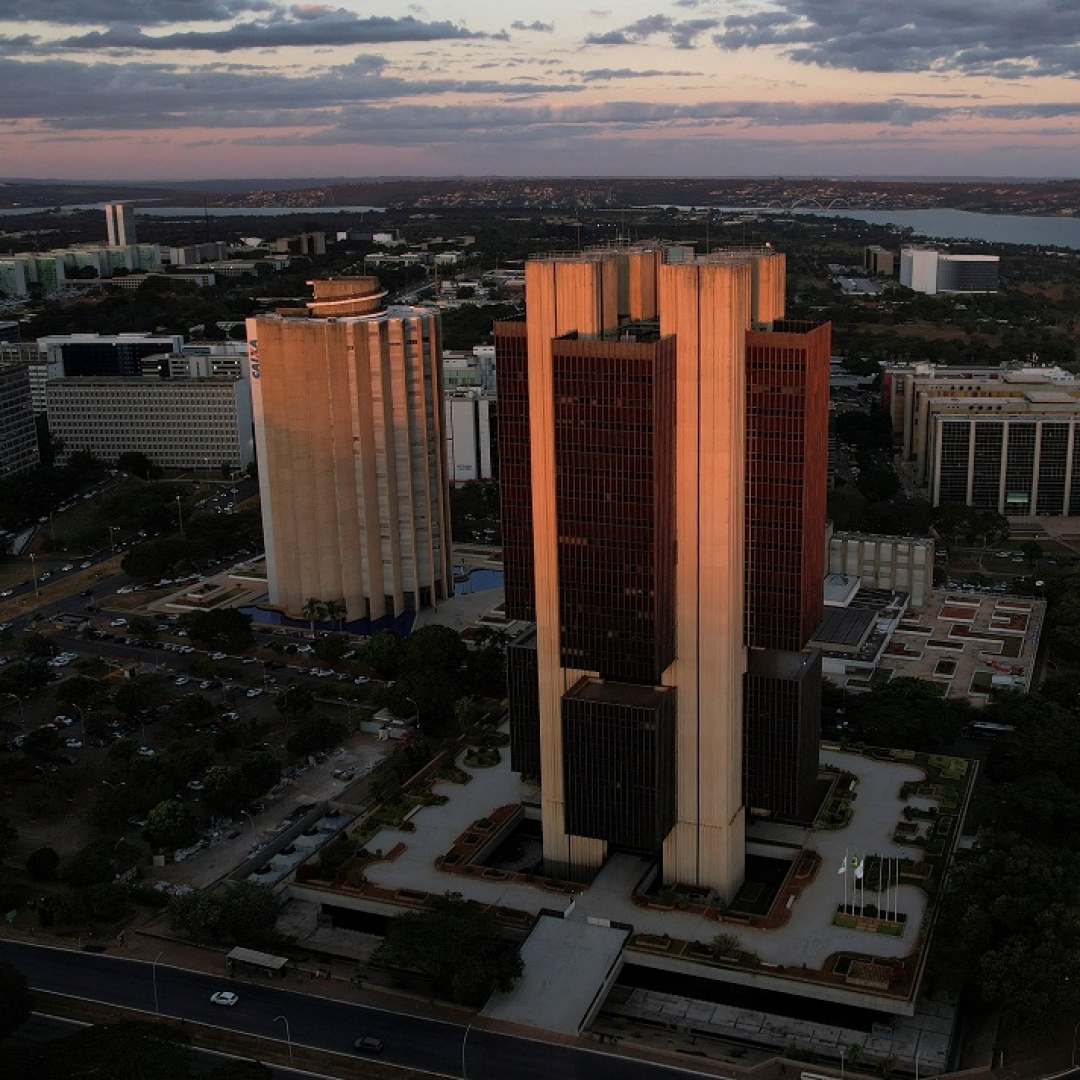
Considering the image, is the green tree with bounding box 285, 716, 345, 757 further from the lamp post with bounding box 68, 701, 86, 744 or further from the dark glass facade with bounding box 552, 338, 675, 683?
the dark glass facade with bounding box 552, 338, 675, 683

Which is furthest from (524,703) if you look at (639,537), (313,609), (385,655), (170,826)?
(313,609)

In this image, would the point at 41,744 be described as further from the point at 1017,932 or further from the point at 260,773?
the point at 1017,932

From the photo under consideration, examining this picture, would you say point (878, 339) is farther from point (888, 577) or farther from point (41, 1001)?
point (41, 1001)

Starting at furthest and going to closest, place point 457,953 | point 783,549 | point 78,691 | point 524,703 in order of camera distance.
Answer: point 78,691, point 524,703, point 783,549, point 457,953

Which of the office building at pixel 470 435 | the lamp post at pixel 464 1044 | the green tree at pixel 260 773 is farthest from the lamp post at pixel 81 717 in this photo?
the office building at pixel 470 435

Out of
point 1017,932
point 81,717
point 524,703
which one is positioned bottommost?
point 81,717

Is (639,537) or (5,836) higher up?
(639,537)

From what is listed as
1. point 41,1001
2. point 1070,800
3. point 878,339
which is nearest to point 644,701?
point 1070,800
